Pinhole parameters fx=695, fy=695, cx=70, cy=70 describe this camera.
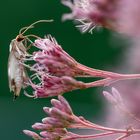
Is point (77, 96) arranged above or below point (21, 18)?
below

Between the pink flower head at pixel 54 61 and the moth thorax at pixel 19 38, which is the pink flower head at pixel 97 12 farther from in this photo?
the moth thorax at pixel 19 38

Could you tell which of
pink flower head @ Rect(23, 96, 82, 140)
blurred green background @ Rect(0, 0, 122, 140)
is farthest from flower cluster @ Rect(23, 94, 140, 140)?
blurred green background @ Rect(0, 0, 122, 140)

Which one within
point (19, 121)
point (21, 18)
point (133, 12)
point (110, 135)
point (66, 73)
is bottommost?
point (133, 12)

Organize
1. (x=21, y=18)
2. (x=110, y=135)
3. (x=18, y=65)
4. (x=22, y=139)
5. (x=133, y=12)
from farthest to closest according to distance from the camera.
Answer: (x=21, y=18)
(x=22, y=139)
(x=18, y=65)
(x=110, y=135)
(x=133, y=12)

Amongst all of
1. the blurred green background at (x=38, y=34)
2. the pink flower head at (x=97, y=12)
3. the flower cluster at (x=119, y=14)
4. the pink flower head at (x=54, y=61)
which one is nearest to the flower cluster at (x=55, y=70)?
the pink flower head at (x=54, y=61)

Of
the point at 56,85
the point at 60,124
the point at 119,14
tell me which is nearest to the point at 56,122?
the point at 60,124

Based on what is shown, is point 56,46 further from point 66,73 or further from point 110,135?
point 110,135

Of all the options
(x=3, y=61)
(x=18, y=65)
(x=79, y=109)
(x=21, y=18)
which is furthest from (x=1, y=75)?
(x=18, y=65)
